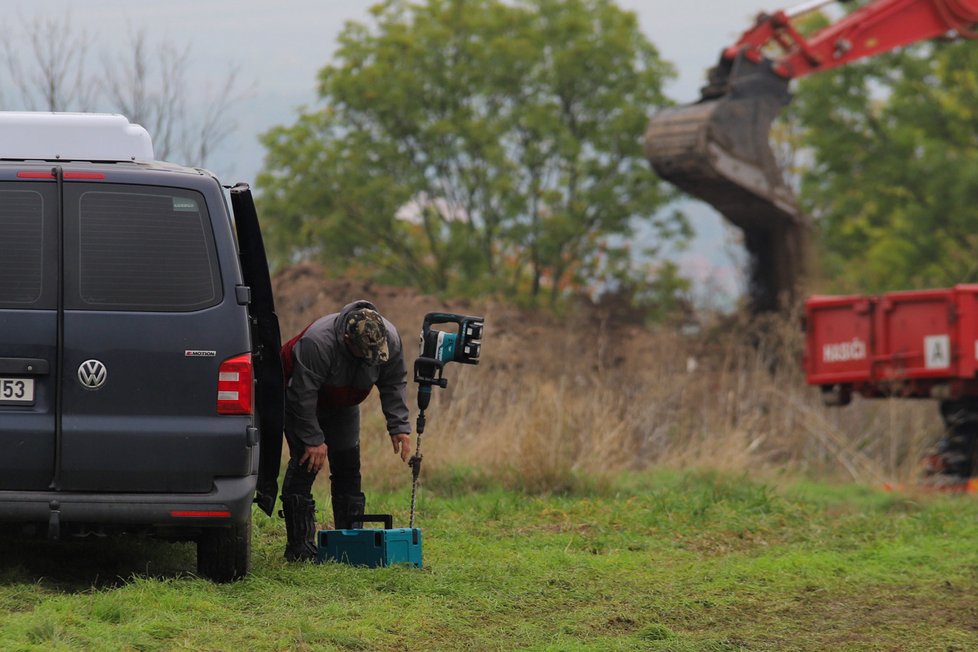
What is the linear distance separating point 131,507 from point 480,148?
33.4 meters

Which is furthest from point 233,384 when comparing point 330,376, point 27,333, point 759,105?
point 759,105

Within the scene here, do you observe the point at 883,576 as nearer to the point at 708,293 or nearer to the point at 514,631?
the point at 514,631

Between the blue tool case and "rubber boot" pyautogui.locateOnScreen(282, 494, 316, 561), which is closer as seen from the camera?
the blue tool case

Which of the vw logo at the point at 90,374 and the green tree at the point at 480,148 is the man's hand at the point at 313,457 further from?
the green tree at the point at 480,148

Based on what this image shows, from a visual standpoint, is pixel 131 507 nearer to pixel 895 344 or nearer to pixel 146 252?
pixel 146 252

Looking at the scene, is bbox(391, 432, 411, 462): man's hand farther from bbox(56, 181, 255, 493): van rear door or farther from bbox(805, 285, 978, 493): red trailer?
bbox(805, 285, 978, 493): red trailer

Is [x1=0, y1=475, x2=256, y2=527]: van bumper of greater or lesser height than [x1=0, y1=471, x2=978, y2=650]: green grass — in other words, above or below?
above

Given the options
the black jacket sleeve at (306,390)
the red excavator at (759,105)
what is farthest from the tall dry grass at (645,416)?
the black jacket sleeve at (306,390)

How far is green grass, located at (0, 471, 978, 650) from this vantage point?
6.89 m

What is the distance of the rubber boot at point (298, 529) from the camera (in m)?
8.91

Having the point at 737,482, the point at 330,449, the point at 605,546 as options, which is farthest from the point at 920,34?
the point at 330,449

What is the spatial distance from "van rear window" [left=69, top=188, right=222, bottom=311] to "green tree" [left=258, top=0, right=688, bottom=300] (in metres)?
31.4

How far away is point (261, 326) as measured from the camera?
26.8ft

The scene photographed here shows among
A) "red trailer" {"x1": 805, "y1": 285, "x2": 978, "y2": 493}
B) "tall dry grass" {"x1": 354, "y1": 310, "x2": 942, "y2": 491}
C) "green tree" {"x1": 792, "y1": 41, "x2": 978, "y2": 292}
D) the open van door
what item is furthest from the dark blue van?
"green tree" {"x1": 792, "y1": 41, "x2": 978, "y2": 292}
